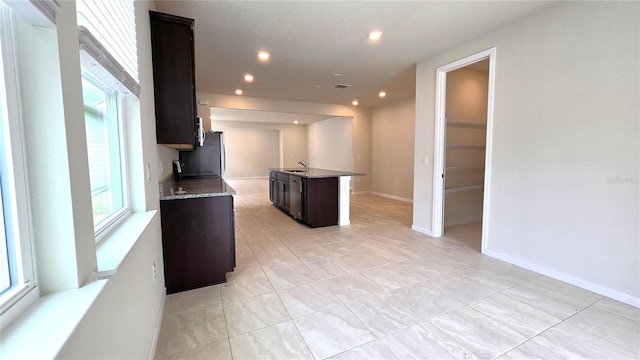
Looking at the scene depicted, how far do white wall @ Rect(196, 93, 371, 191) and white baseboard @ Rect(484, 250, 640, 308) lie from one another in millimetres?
5104

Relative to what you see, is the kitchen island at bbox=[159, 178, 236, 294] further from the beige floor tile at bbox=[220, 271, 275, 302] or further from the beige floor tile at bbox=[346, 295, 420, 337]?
the beige floor tile at bbox=[346, 295, 420, 337]

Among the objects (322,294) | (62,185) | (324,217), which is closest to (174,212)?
(322,294)

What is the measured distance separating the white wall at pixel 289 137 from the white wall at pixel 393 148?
509 centimetres

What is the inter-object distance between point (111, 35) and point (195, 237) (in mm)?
1701

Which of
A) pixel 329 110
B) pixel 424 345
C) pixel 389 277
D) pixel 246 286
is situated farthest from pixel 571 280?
pixel 329 110

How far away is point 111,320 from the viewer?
3.14 ft

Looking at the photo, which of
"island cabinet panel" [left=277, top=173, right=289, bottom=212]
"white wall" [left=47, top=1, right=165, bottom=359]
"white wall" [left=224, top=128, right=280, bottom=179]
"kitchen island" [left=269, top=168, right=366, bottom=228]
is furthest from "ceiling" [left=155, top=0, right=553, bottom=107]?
"white wall" [left=224, top=128, right=280, bottom=179]

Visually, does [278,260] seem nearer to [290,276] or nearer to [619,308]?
[290,276]

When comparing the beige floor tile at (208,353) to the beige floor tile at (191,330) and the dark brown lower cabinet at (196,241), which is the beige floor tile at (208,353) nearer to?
the beige floor tile at (191,330)

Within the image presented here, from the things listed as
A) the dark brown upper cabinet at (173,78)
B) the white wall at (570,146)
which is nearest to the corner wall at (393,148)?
the white wall at (570,146)

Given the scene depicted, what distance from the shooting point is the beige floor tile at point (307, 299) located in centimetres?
213

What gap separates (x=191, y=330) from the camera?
1881 mm

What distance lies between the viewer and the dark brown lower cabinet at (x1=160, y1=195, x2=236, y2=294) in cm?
235

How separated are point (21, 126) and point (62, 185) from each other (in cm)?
17
